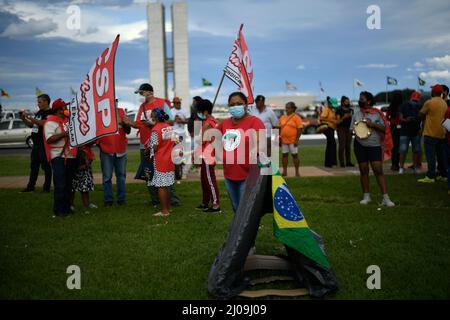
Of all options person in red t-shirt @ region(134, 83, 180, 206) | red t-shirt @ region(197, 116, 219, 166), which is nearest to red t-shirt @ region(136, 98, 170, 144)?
person in red t-shirt @ region(134, 83, 180, 206)

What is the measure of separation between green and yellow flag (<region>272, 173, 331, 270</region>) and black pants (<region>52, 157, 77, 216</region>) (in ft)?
14.7

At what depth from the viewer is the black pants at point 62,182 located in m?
7.46

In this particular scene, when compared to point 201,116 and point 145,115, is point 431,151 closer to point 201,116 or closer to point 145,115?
point 201,116

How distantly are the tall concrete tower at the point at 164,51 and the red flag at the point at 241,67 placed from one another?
52.7 meters

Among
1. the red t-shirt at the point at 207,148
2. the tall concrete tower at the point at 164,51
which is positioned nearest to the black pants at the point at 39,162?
the red t-shirt at the point at 207,148

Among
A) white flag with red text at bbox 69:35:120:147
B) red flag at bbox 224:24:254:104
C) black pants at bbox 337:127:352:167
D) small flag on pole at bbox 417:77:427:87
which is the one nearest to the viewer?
white flag with red text at bbox 69:35:120:147

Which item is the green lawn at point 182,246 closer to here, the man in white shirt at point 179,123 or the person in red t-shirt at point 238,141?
the person in red t-shirt at point 238,141

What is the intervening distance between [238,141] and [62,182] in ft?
11.7

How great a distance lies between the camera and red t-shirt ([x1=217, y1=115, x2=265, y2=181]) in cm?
549

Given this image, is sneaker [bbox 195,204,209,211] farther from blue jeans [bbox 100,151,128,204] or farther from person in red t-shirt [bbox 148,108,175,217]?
blue jeans [bbox 100,151,128,204]
